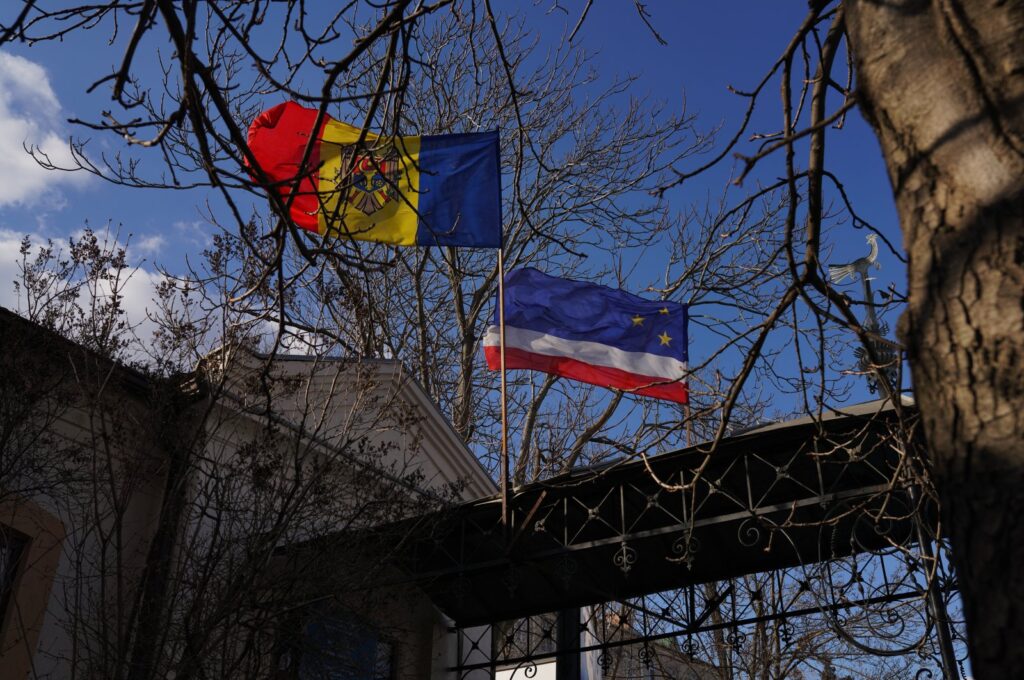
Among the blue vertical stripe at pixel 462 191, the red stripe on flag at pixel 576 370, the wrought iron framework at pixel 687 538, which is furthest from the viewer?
the red stripe on flag at pixel 576 370

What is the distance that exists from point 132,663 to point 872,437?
5.03 m

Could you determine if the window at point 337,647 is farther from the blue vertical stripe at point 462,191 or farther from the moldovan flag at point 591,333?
the blue vertical stripe at point 462,191

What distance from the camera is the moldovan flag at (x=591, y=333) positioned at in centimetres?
977

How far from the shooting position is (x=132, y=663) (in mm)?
5984

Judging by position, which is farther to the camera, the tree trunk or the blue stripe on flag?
the blue stripe on flag

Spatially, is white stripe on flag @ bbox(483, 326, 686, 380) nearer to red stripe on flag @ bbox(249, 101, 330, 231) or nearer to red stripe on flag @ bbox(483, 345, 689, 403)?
red stripe on flag @ bbox(483, 345, 689, 403)

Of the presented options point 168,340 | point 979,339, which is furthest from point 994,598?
point 168,340

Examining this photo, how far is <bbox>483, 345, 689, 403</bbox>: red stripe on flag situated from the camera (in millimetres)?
9328

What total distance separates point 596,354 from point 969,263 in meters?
8.26

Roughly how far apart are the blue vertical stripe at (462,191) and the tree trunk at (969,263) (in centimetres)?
677

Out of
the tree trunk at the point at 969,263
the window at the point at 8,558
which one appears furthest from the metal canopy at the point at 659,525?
the tree trunk at the point at 969,263

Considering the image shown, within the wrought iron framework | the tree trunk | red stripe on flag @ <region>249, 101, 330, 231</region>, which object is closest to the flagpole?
the wrought iron framework

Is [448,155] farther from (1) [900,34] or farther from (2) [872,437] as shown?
(1) [900,34]

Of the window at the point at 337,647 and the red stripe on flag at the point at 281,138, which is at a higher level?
the red stripe on flag at the point at 281,138
